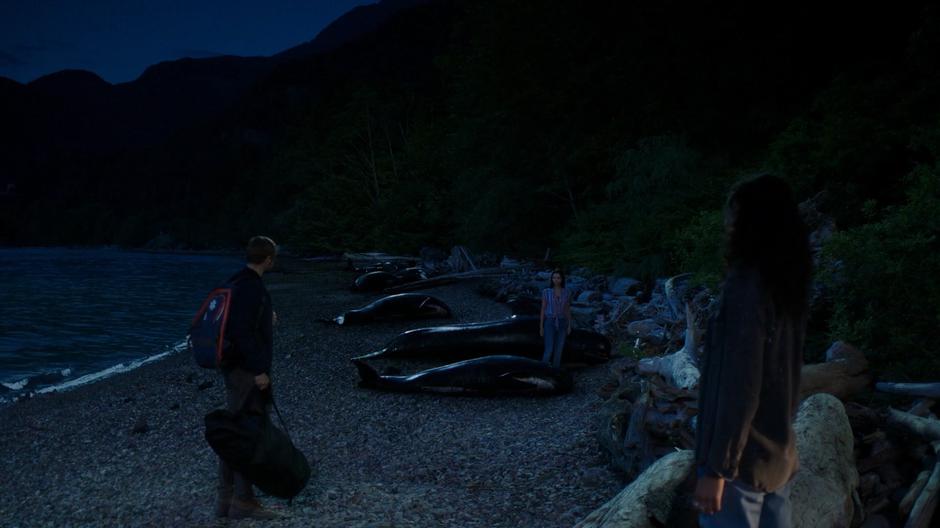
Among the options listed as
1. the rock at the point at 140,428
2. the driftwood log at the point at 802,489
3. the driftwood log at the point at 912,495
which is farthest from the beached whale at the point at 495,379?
A: the driftwood log at the point at 912,495

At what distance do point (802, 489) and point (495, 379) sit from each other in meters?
5.62

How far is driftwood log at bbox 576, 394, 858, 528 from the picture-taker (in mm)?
3672

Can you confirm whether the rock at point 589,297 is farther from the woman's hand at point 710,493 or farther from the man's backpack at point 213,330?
the woman's hand at point 710,493

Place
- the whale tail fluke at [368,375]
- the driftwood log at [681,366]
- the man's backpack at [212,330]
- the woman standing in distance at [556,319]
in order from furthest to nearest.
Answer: the woman standing in distance at [556,319]
the whale tail fluke at [368,375]
the driftwood log at [681,366]
the man's backpack at [212,330]

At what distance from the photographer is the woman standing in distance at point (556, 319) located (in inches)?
412

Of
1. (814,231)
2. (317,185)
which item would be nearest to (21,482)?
(814,231)

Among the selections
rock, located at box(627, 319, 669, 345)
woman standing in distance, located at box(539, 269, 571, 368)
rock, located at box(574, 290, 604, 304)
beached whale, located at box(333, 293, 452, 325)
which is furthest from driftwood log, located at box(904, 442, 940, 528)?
beached whale, located at box(333, 293, 452, 325)

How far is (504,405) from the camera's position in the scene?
344 inches

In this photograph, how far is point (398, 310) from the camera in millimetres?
17281

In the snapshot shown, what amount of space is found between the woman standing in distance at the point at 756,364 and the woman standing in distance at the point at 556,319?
7910mm

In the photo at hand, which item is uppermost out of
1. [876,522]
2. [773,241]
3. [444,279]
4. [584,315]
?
[773,241]

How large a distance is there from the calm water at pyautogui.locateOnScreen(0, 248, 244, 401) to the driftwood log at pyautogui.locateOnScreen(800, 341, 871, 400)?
14.4 m

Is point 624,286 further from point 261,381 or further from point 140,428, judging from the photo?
point 261,381

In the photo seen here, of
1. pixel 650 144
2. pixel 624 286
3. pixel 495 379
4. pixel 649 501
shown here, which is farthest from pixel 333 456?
pixel 650 144
